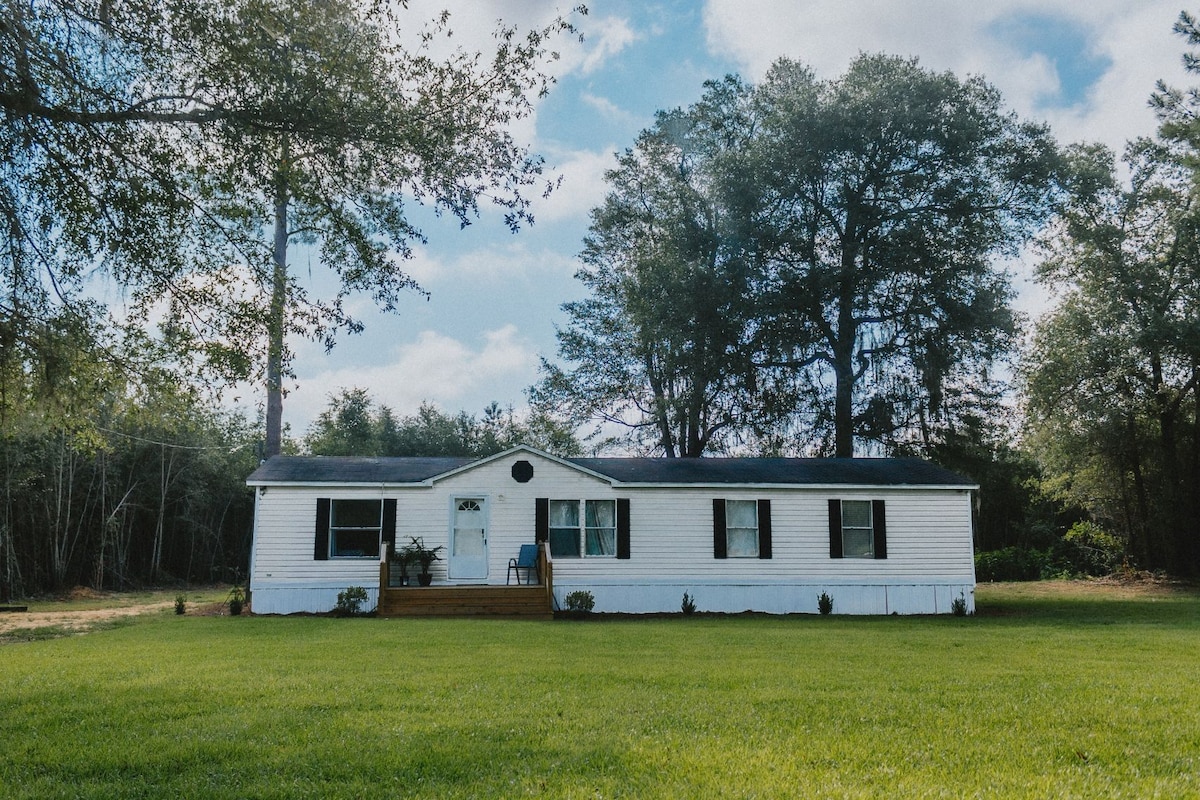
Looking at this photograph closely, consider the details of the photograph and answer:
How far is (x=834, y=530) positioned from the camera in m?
18.6

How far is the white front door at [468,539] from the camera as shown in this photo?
18016mm

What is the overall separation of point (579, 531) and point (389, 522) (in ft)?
12.3

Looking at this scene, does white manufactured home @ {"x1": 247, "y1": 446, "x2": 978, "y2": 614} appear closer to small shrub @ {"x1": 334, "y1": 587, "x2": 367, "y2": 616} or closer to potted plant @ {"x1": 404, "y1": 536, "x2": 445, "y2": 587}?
potted plant @ {"x1": 404, "y1": 536, "x2": 445, "y2": 587}

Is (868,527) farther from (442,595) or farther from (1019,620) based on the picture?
(442,595)

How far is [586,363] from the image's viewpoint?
2820cm

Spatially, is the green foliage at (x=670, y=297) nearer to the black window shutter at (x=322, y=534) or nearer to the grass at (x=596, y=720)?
the black window shutter at (x=322, y=534)

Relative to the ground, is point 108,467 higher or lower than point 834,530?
higher

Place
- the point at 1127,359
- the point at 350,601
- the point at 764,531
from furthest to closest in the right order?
the point at 1127,359, the point at 764,531, the point at 350,601

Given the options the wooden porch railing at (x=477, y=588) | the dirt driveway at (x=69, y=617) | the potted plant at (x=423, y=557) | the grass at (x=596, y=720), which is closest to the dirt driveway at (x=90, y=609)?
the dirt driveway at (x=69, y=617)

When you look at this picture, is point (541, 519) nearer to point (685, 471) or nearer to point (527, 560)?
point (527, 560)

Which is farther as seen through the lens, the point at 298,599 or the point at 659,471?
the point at 659,471

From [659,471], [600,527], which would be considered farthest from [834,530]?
[600,527]

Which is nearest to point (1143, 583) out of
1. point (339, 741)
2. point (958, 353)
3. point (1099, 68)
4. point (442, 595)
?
point (958, 353)

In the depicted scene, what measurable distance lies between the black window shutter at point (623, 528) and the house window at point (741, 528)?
2.04 m
